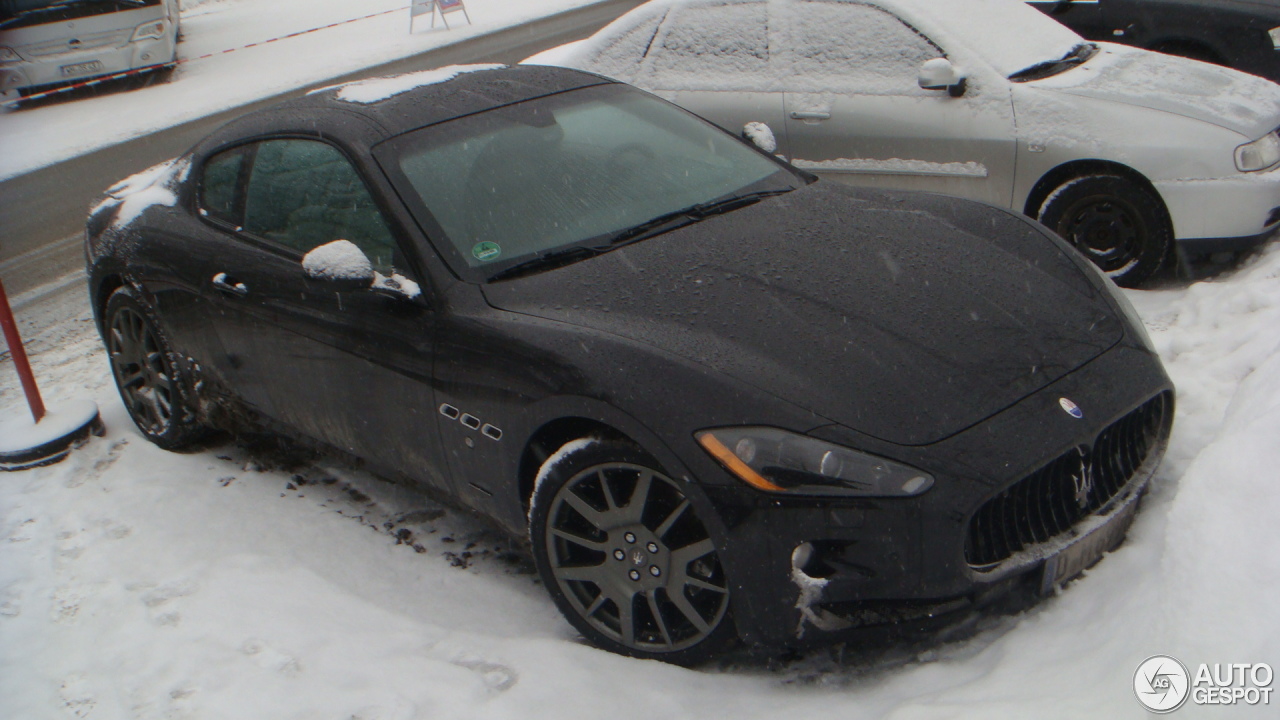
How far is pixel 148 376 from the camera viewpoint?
450 cm

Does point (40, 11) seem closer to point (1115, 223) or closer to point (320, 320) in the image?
point (320, 320)

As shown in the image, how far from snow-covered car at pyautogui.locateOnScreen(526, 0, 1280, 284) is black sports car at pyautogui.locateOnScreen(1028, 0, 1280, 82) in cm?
149

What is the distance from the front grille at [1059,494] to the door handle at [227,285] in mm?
2693

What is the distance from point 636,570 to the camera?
2.71 metres

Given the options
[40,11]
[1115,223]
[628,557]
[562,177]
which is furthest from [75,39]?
[628,557]

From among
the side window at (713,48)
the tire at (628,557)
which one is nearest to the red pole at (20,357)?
the tire at (628,557)

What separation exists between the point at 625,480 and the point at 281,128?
207 cm

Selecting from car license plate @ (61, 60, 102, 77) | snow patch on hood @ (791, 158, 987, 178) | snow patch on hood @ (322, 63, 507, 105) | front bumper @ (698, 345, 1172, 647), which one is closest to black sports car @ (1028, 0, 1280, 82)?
snow patch on hood @ (791, 158, 987, 178)

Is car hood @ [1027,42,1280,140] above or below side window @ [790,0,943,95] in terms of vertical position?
below

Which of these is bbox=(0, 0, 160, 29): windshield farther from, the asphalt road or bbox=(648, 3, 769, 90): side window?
bbox=(648, 3, 769, 90): side window

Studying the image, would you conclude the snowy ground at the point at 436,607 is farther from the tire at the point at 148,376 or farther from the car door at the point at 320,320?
the car door at the point at 320,320

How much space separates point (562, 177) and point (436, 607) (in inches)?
58.1

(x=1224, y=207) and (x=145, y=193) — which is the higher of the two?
(x=145, y=193)

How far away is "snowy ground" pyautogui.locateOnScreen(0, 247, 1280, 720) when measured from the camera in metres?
2.31
